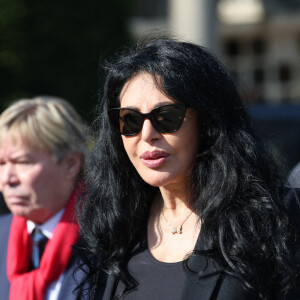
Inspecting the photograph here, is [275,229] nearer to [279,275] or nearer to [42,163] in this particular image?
[279,275]

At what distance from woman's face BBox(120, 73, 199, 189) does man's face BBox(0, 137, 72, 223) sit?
29.9 inches

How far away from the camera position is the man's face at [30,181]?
3.05 m

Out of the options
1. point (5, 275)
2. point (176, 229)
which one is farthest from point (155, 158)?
point (5, 275)

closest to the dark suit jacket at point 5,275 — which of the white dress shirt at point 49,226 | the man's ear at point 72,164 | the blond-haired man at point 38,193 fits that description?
the blond-haired man at point 38,193

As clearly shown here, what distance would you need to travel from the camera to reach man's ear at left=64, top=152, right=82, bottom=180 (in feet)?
10.3

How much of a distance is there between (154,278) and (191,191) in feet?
1.15

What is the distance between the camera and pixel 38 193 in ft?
10.0

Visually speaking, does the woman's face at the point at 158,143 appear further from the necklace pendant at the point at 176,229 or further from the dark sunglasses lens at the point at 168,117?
the necklace pendant at the point at 176,229

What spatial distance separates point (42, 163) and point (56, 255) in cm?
43

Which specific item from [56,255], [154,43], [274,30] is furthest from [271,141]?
[274,30]

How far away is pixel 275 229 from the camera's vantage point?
7.47ft

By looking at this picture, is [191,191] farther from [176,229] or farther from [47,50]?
[47,50]

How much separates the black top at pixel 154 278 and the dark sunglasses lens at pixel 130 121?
1.51 ft

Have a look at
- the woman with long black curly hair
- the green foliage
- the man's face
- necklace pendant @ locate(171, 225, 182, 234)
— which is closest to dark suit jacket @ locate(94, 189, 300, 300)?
the woman with long black curly hair
